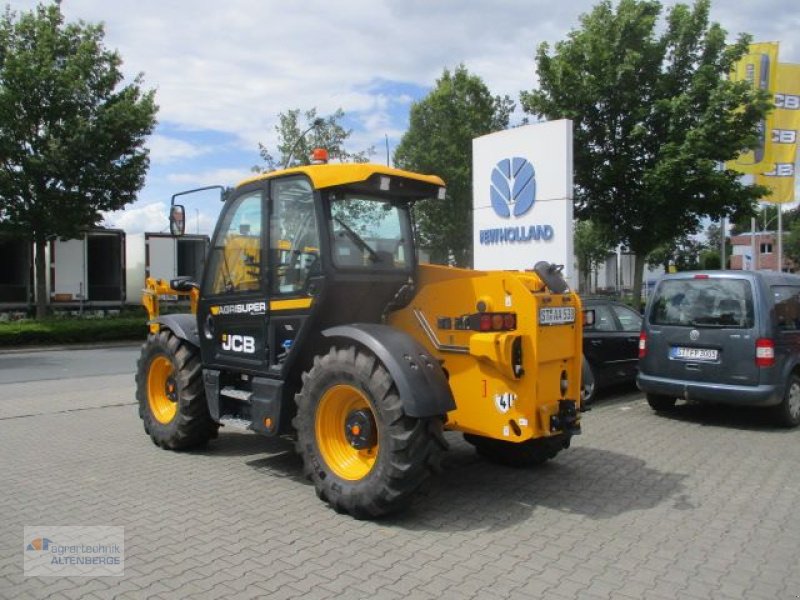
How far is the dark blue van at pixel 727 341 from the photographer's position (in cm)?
782

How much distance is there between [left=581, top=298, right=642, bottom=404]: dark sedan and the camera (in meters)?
9.62

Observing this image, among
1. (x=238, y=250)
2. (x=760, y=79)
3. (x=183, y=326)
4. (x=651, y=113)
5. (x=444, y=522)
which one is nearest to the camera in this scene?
(x=444, y=522)

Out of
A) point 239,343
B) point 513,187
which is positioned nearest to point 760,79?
point 513,187

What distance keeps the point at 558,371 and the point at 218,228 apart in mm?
3286

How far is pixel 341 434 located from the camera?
5254 mm

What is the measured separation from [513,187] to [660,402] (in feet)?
13.3

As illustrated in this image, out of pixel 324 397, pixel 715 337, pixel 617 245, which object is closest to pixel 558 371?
pixel 324 397

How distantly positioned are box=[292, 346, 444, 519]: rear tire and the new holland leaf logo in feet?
21.6

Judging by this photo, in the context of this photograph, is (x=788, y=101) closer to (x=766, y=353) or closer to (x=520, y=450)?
(x=766, y=353)

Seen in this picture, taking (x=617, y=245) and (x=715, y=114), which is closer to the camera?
(x=715, y=114)

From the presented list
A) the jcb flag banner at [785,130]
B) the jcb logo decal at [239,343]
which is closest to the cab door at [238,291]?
the jcb logo decal at [239,343]

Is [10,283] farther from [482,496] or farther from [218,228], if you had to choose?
[482,496]

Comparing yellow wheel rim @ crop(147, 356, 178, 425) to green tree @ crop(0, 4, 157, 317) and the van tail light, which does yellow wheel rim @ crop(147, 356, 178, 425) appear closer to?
the van tail light

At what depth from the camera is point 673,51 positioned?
1591 centimetres
